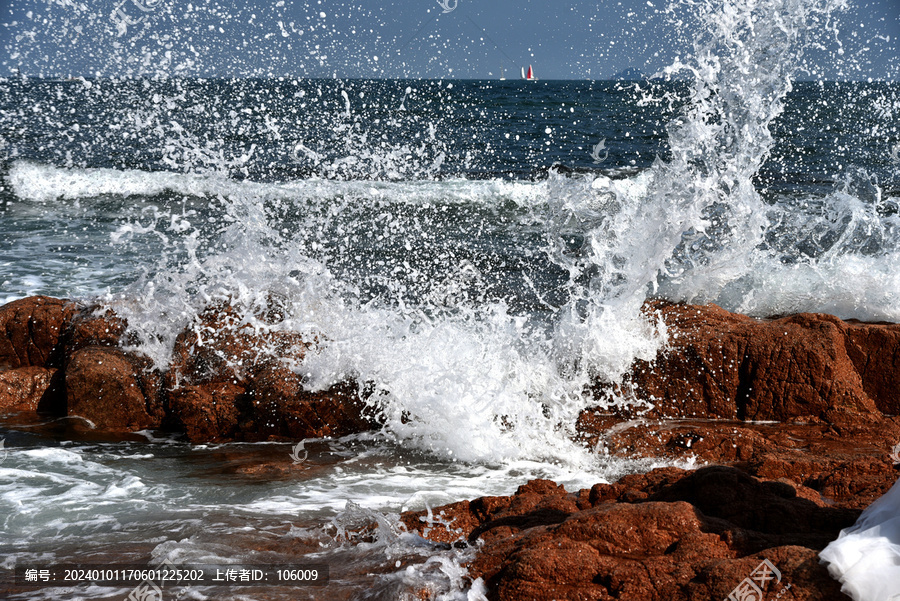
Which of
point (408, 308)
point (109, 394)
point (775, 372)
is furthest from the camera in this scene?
point (408, 308)

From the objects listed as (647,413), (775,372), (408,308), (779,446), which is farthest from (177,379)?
(775,372)

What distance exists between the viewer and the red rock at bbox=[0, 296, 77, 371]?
5.01 m

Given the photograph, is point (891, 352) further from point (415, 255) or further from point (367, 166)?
point (367, 166)

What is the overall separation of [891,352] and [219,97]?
29.5 metres

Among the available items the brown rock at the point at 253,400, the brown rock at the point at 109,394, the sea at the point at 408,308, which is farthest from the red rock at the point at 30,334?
the brown rock at the point at 253,400

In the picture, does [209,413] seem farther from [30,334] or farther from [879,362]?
[879,362]

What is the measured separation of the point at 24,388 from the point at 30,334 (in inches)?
16.5

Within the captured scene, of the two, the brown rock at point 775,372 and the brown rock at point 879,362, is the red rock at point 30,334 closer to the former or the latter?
the brown rock at point 775,372

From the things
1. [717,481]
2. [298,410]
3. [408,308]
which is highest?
[408,308]

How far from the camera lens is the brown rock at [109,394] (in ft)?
14.9

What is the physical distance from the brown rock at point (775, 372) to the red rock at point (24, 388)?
12.8ft

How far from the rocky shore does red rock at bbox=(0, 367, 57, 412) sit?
0.5 inches

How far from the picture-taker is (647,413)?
4453 millimetres

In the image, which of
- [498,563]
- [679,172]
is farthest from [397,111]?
[498,563]
